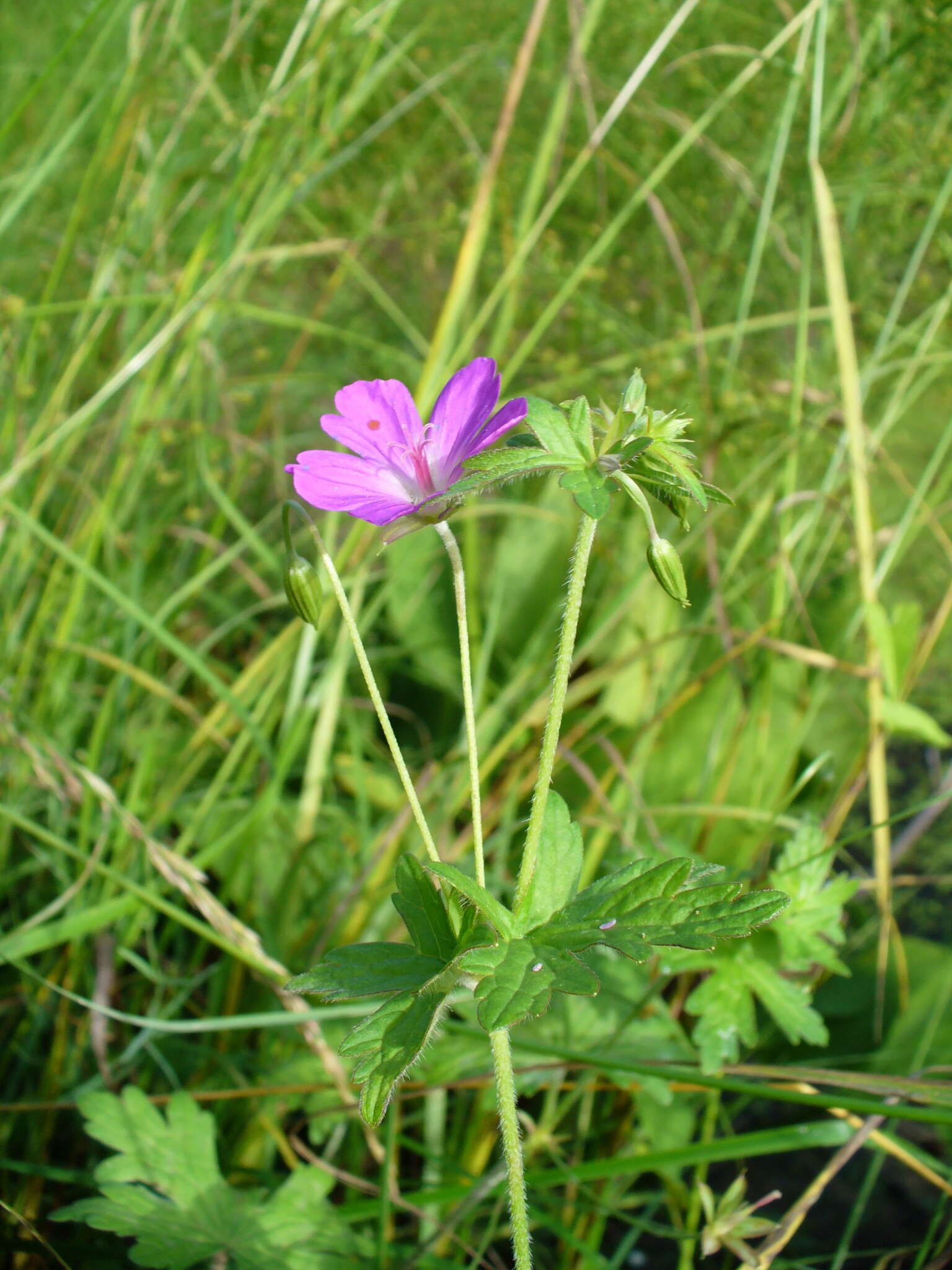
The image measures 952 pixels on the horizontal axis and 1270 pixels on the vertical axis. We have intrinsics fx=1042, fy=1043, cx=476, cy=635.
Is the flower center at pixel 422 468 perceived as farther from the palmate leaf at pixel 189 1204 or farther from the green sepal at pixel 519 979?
the palmate leaf at pixel 189 1204

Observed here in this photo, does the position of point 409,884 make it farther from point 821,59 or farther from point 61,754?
point 821,59

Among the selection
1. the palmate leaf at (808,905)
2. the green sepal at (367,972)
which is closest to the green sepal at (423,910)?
the green sepal at (367,972)

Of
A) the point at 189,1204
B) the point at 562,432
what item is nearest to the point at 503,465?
the point at 562,432

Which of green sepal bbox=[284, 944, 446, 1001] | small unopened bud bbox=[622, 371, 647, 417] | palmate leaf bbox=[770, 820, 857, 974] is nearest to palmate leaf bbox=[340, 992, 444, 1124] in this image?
green sepal bbox=[284, 944, 446, 1001]

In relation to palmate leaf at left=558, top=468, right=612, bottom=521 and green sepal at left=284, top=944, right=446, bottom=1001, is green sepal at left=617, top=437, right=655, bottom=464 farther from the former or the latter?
green sepal at left=284, top=944, right=446, bottom=1001

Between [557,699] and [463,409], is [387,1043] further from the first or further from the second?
[463,409]
